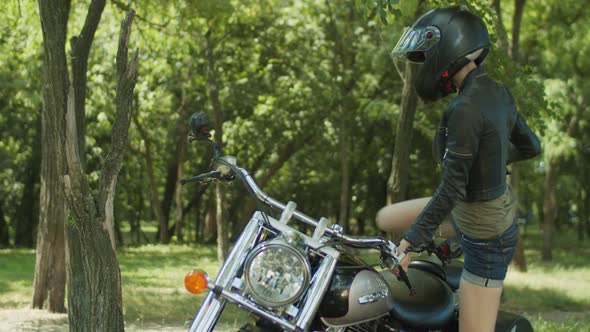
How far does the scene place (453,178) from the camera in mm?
3141

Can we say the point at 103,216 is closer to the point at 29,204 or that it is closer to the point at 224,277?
the point at 224,277

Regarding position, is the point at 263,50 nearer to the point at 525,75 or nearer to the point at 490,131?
the point at 525,75

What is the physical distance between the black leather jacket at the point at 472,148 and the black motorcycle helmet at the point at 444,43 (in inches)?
4.0

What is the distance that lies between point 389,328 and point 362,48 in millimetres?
16320

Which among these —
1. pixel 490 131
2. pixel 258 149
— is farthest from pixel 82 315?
pixel 258 149

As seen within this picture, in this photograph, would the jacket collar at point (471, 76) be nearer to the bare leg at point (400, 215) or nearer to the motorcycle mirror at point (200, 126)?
the bare leg at point (400, 215)

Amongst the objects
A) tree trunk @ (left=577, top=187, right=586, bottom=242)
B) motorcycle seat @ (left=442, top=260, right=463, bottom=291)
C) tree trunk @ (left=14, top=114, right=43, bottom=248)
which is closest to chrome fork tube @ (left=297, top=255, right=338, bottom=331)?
motorcycle seat @ (left=442, top=260, right=463, bottom=291)

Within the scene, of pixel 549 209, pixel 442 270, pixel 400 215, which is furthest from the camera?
pixel 549 209

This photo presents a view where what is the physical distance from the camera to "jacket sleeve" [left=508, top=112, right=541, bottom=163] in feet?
11.7

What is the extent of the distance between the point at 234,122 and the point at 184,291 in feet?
32.9

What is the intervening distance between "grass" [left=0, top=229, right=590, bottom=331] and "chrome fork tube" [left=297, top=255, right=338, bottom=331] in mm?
4910

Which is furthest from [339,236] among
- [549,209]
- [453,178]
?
[549,209]

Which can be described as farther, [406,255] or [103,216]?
[103,216]

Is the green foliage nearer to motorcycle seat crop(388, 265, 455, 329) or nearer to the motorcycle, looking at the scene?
motorcycle seat crop(388, 265, 455, 329)
